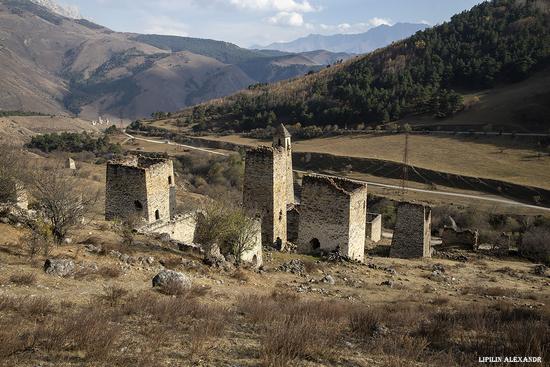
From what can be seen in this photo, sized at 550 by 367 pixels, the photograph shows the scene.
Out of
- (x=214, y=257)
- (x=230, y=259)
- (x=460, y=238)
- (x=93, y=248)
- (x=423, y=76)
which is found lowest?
(x=460, y=238)

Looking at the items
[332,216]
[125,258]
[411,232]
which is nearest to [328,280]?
[332,216]

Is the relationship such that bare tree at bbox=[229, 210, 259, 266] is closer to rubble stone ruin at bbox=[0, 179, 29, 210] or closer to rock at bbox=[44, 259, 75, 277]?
rock at bbox=[44, 259, 75, 277]

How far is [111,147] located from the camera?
212ft

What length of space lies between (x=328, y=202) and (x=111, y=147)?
2110 inches

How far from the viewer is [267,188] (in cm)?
2083

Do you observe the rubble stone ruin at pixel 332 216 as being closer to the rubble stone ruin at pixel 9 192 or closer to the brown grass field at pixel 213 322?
the brown grass field at pixel 213 322

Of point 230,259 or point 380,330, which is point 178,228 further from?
point 380,330

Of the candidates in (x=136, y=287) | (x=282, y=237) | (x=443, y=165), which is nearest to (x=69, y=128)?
(x=443, y=165)

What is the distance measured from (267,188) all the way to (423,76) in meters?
68.5

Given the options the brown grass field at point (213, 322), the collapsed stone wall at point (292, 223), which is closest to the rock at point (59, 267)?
the brown grass field at point (213, 322)

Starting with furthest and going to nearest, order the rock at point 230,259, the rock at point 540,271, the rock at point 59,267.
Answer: the rock at point 540,271 → the rock at point 230,259 → the rock at point 59,267

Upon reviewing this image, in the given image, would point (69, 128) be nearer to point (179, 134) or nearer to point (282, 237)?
point (179, 134)

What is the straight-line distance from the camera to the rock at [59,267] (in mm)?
10312

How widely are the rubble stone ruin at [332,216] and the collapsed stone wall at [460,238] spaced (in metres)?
11.5
